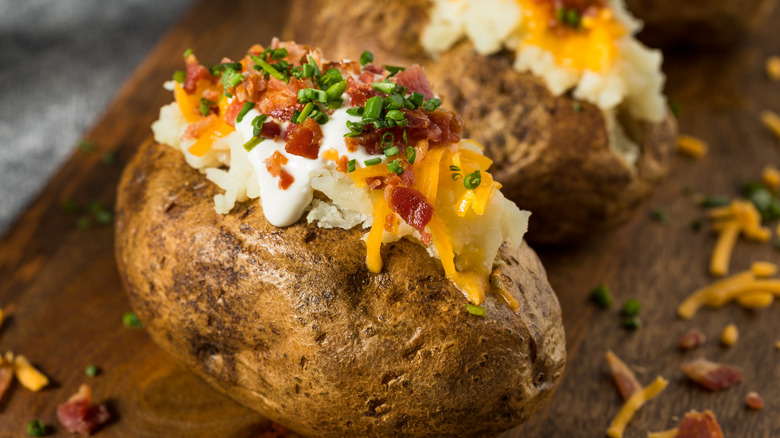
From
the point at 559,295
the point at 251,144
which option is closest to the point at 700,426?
the point at 559,295

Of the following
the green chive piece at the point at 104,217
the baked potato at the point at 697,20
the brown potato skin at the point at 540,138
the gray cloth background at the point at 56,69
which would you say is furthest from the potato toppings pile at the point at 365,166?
the baked potato at the point at 697,20

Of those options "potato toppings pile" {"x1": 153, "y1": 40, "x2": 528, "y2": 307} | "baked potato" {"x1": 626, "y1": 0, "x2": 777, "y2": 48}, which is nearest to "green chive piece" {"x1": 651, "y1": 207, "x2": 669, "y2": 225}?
"baked potato" {"x1": 626, "y1": 0, "x2": 777, "y2": 48}

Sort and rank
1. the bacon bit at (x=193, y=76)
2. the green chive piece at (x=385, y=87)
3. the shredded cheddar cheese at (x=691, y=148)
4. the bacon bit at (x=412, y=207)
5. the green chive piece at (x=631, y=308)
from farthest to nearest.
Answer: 1. the shredded cheddar cheese at (x=691, y=148)
2. the green chive piece at (x=631, y=308)
3. the bacon bit at (x=193, y=76)
4. the green chive piece at (x=385, y=87)
5. the bacon bit at (x=412, y=207)

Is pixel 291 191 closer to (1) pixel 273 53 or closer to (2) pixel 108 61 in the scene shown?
(1) pixel 273 53

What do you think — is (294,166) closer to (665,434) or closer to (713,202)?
(665,434)

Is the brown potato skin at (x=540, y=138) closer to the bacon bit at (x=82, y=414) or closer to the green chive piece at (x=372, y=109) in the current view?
the green chive piece at (x=372, y=109)

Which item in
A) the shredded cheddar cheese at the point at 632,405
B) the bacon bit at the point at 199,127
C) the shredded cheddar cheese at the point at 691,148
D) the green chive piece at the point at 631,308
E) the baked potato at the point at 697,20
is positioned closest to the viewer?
the bacon bit at the point at 199,127

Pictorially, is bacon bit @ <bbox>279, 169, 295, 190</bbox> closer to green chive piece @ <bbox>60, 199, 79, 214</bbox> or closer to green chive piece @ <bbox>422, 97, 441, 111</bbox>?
green chive piece @ <bbox>422, 97, 441, 111</bbox>
